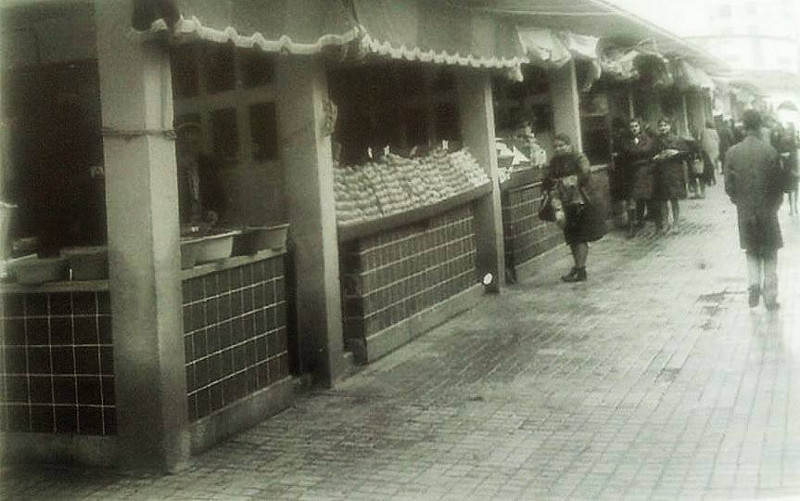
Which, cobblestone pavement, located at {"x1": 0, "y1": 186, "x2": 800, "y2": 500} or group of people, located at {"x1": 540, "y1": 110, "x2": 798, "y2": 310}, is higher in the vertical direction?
group of people, located at {"x1": 540, "y1": 110, "x2": 798, "y2": 310}

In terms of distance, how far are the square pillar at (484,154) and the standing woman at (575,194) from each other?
0.78m

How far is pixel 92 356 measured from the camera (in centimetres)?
648

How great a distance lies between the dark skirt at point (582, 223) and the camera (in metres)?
13.1

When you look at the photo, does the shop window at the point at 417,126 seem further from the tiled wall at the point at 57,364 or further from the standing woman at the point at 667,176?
the standing woman at the point at 667,176

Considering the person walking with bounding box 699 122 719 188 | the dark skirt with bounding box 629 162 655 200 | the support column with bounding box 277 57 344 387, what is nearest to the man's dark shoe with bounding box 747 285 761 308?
the support column with bounding box 277 57 344 387

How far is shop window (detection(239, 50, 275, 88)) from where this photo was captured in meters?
8.45

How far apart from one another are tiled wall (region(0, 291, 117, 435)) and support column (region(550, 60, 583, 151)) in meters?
11.6

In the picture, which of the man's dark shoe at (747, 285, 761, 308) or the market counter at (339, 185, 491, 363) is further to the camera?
the man's dark shoe at (747, 285, 761, 308)

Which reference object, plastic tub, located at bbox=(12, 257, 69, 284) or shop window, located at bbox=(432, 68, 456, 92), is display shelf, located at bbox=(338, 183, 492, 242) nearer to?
shop window, located at bbox=(432, 68, 456, 92)

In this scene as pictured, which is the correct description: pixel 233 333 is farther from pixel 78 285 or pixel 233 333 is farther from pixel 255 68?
pixel 255 68

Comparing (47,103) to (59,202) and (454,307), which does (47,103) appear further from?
(454,307)

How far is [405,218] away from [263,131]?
194 cm

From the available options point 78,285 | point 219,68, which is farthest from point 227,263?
point 219,68

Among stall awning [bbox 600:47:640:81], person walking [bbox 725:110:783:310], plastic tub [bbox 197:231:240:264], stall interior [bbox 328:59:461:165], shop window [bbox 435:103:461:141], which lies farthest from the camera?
stall awning [bbox 600:47:640:81]
